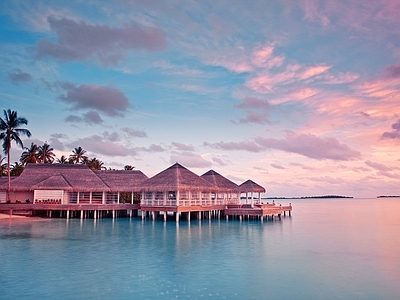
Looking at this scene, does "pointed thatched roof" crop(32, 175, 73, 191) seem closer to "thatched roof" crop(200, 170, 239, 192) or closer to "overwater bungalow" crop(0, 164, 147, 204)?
"overwater bungalow" crop(0, 164, 147, 204)

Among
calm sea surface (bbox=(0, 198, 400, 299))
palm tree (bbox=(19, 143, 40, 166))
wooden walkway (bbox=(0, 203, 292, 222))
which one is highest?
palm tree (bbox=(19, 143, 40, 166))

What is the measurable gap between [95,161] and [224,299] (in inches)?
1936

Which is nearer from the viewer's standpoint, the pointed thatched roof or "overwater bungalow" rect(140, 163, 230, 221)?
"overwater bungalow" rect(140, 163, 230, 221)

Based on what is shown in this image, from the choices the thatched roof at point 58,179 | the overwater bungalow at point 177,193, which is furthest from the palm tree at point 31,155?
the overwater bungalow at point 177,193

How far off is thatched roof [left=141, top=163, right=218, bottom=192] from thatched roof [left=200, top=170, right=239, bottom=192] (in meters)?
3.12

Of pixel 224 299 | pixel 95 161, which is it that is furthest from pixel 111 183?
pixel 224 299

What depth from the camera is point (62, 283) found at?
39.7 feet

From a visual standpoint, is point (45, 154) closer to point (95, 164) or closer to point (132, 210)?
point (95, 164)

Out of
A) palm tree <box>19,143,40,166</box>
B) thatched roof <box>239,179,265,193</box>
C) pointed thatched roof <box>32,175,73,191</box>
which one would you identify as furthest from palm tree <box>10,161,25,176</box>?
thatched roof <box>239,179,265,193</box>

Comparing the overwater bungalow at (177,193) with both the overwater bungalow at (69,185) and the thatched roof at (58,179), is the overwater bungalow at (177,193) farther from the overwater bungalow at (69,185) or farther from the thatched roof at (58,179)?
the thatched roof at (58,179)

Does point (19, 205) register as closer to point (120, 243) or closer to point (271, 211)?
point (120, 243)

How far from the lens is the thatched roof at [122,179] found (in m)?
35.9

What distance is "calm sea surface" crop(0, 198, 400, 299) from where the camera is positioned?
11615mm

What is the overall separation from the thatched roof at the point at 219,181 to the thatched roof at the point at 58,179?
1083 cm
